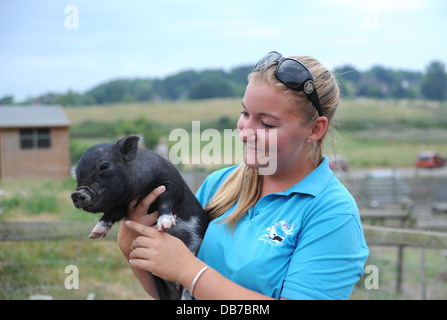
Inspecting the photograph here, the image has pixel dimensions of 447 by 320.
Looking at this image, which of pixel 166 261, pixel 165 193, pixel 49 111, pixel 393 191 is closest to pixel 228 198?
pixel 165 193

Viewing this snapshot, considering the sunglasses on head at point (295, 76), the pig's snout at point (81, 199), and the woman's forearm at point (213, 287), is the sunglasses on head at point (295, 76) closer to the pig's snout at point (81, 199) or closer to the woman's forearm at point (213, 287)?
the woman's forearm at point (213, 287)

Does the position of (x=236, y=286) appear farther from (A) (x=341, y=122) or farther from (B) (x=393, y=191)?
(B) (x=393, y=191)

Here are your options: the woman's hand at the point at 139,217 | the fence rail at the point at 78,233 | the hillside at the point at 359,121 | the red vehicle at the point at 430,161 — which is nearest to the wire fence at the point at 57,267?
the fence rail at the point at 78,233

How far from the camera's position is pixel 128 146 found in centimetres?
229

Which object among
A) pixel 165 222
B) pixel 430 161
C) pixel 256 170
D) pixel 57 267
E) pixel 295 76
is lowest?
pixel 430 161

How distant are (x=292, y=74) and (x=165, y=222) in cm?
93

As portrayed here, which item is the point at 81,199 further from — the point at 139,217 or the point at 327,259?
the point at 327,259

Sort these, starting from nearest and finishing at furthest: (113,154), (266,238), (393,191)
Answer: (266,238), (113,154), (393,191)

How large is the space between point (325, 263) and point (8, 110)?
72.0 ft

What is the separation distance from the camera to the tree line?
3163cm

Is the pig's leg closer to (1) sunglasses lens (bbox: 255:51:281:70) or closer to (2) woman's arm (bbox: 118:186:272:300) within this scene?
(2) woman's arm (bbox: 118:186:272:300)

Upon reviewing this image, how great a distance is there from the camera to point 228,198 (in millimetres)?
2354

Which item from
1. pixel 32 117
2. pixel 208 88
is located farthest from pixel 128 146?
pixel 208 88

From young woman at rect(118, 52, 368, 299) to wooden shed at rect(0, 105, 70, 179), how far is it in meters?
17.0
